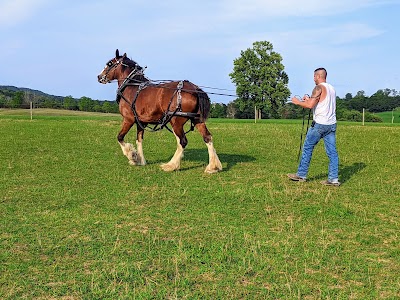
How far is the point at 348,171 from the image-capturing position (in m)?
10.9

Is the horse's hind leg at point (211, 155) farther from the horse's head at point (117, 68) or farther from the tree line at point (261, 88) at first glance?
the tree line at point (261, 88)

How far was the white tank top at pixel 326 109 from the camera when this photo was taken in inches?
348

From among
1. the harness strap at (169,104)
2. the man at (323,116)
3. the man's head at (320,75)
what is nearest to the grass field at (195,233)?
the man at (323,116)

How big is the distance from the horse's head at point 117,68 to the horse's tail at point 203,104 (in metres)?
2.04

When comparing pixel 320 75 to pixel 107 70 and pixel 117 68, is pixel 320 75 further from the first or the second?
pixel 107 70

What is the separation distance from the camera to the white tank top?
8.84 metres

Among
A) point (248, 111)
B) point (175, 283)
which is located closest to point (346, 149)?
point (175, 283)

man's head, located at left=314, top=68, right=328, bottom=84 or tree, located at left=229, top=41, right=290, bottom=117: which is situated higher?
tree, located at left=229, top=41, right=290, bottom=117

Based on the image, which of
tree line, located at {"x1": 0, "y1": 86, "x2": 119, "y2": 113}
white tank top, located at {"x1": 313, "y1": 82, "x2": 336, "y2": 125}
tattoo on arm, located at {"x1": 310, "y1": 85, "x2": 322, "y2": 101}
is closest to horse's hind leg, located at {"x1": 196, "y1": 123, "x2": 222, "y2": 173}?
white tank top, located at {"x1": 313, "y1": 82, "x2": 336, "y2": 125}

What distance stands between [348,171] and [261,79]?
60.4 m

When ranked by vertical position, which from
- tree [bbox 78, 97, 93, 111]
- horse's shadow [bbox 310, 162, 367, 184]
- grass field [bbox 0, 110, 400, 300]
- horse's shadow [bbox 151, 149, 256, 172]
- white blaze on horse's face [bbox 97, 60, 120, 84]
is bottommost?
grass field [bbox 0, 110, 400, 300]

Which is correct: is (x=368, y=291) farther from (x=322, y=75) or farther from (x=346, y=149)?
(x=346, y=149)

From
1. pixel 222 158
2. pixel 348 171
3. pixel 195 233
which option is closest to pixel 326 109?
pixel 348 171

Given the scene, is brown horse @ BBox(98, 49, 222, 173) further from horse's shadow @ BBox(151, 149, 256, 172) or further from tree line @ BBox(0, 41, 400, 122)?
tree line @ BBox(0, 41, 400, 122)
